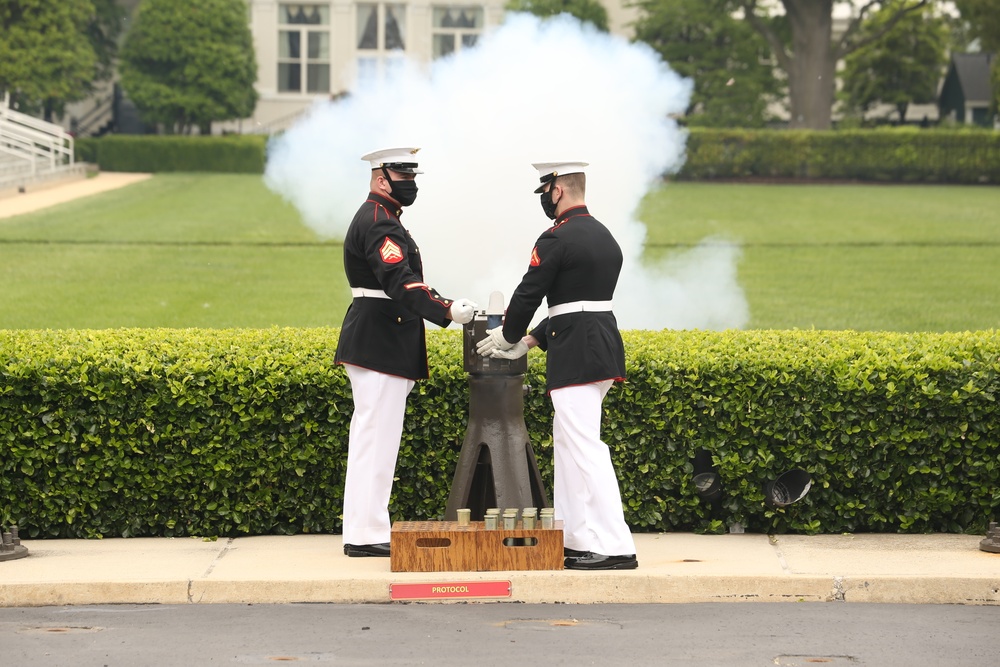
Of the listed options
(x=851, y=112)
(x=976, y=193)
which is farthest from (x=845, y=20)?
(x=976, y=193)

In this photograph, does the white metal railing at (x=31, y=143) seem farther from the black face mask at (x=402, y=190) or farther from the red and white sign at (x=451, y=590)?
the red and white sign at (x=451, y=590)

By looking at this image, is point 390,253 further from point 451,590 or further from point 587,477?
point 451,590

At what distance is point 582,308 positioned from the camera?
645cm

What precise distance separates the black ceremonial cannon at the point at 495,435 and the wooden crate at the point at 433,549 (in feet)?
0.78

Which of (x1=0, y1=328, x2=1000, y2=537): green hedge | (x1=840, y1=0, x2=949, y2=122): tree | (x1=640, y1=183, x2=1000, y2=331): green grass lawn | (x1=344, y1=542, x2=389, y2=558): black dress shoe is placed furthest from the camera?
(x1=840, y1=0, x2=949, y2=122): tree

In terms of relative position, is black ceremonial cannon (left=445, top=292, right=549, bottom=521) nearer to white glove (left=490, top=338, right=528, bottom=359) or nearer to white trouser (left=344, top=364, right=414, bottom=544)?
white glove (left=490, top=338, right=528, bottom=359)

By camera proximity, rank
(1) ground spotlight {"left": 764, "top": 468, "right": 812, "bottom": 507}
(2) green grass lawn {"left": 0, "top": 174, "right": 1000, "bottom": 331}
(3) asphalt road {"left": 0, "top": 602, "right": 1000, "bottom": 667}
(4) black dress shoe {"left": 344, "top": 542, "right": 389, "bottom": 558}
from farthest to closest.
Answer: (2) green grass lawn {"left": 0, "top": 174, "right": 1000, "bottom": 331}
(1) ground spotlight {"left": 764, "top": 468, "right": 812, "bottom": 507}
(4) black dress shoe {"left": 344, "top": 542, "right": 389, "bottom": 558}
(3) asphalt road {"left": 0, "top": 602, "right": 1000, "bottom": 667}

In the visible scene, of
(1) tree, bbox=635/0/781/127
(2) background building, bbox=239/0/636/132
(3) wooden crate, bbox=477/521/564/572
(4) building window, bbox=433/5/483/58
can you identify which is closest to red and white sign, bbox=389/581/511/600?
(3) wooden crate, bbox=477/521/564/572

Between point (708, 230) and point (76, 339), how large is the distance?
14.7 m

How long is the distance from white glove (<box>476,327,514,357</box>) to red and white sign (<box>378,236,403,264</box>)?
0.55 m

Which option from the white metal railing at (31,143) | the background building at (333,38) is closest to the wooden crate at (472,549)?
the white metal railing at (31,143)

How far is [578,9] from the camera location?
3534cm

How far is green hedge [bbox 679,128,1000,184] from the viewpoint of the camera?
103 ft

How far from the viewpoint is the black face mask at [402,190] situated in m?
6.74
